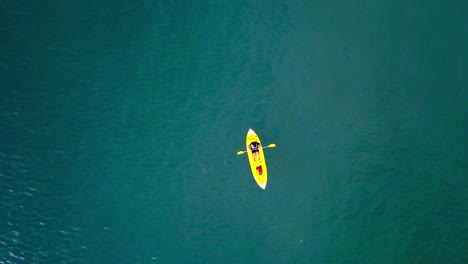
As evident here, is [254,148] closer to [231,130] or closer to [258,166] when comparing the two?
[258,166]

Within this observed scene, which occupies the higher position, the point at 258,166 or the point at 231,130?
the point at 231,130

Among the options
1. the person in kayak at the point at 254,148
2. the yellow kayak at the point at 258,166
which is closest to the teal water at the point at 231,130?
the yellow kayak at the point at 258,166

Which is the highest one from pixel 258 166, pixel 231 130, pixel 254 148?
pixel 231 130

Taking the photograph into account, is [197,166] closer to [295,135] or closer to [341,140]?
[295,135]

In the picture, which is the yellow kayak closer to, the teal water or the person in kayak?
the person in kayak

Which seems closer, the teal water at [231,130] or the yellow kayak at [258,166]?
the teal water at [231,130]

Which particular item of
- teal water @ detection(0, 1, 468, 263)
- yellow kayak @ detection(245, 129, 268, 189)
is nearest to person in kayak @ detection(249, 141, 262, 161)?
yellow kayak @ detection(245, 129, 268, 189)

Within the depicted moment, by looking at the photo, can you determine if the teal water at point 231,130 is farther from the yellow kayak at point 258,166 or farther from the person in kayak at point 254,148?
the person in kayak at point 254,148

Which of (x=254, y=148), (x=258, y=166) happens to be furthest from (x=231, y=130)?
(x=258, y=166)

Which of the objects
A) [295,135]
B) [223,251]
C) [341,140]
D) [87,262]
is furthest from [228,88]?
[87,262]
